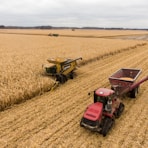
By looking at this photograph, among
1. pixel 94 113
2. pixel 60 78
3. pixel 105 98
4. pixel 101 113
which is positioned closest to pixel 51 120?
pixel 94 113

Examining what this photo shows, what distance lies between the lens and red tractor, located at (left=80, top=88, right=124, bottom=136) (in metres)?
6.15

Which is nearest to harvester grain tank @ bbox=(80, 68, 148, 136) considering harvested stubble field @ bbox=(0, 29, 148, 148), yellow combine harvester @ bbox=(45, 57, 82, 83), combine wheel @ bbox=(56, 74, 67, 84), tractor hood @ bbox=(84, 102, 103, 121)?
tractor hood @ bbox=(84, 102, 103, 121)

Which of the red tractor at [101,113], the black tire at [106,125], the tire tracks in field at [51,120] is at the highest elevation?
the red tractor at [101,113]

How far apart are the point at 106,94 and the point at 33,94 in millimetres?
4243

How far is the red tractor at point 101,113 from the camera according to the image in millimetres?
6148

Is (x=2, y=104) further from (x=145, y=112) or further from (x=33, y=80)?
(x=145, y=112)

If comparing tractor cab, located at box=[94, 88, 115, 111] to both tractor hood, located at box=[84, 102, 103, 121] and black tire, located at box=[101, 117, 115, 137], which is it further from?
black tire, located at box=[101, 117, 115, 137]

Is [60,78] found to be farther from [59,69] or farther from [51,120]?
[51,120]

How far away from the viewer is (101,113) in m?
6.34

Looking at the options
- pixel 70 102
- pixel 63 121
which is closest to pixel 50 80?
pixel 70 102

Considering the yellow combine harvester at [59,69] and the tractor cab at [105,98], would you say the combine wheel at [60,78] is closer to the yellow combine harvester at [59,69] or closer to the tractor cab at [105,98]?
the yellow combine harvester at [59,69]

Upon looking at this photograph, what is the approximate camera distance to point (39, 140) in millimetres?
6199

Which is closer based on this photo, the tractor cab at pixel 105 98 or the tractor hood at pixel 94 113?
the tractor hood at pixel 94 113

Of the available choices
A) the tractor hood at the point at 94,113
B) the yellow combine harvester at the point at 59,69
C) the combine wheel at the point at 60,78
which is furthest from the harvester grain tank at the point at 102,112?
the yellow combine harvester at the point at 59,69
